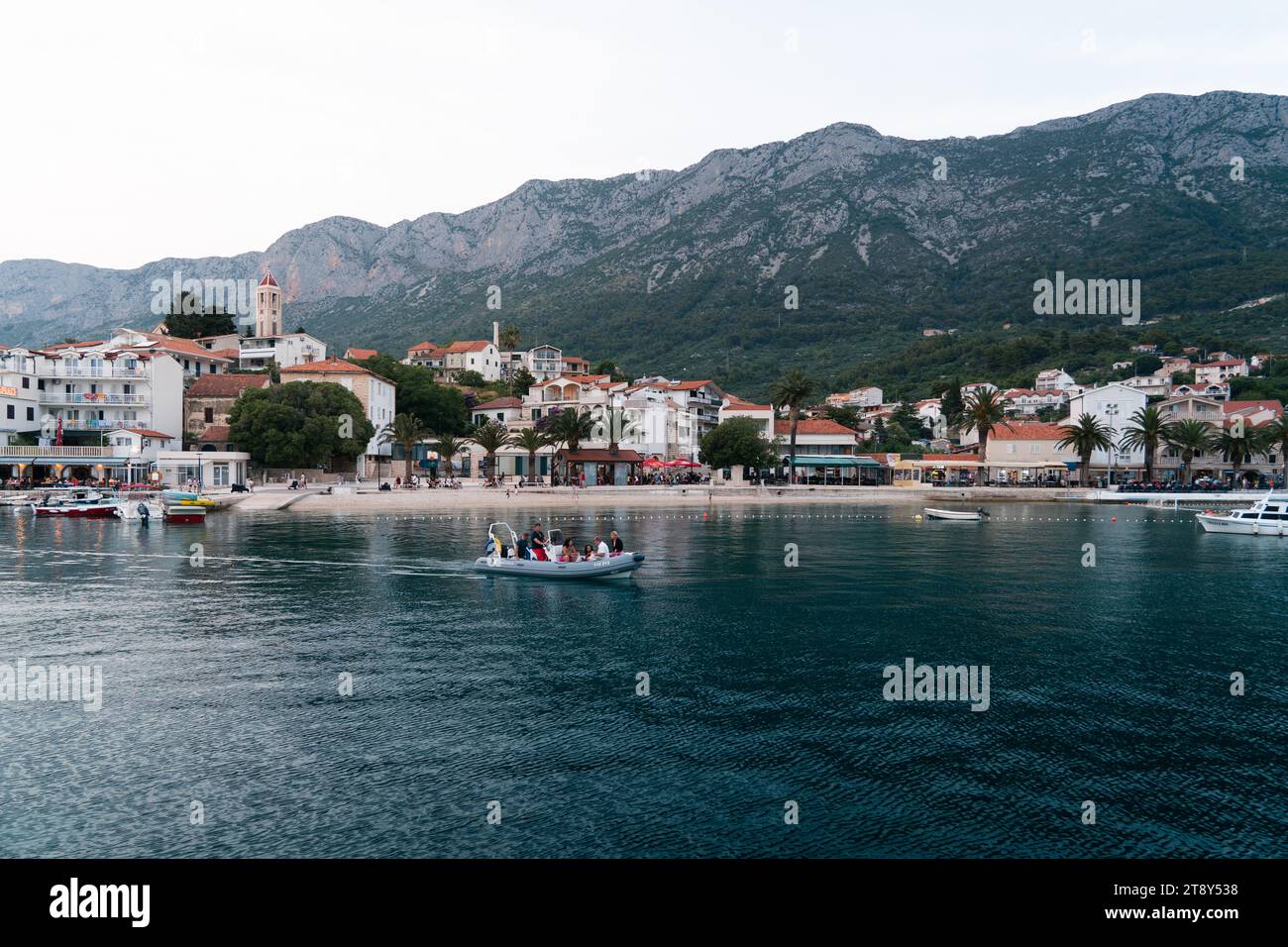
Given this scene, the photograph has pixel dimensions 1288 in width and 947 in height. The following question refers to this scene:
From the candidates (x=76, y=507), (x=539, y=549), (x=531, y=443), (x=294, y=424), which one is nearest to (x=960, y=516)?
(x=539, y=549)

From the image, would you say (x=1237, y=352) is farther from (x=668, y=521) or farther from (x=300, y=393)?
(x=300, y=393)

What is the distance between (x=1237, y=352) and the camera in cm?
16200

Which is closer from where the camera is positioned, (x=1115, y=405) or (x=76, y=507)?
(x=76, y=507)

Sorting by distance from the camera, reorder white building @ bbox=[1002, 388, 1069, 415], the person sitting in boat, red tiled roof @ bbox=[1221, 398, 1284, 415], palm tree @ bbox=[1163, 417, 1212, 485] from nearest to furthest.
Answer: the person sitting in boat < palm tree @ bbox=[1163, 417, 1212, 485] < red tiled roof @ bbox=[1221, 398, 1284, 415] < white building @ bbox=[1002, 388, 1069, 415]

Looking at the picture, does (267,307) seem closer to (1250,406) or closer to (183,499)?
(183,499)

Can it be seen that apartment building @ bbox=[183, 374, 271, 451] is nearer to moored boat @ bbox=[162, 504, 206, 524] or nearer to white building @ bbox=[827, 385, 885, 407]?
moored boat @ bbox=[162, 504, 206, 524]

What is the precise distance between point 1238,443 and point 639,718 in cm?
11355

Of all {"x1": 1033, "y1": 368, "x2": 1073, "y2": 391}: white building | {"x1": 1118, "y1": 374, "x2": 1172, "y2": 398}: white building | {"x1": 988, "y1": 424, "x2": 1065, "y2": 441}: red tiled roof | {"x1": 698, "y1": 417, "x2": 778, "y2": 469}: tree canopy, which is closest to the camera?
{"x1": 698, "y1": 417, "x2": 778, "y2": 469}: tree canopy

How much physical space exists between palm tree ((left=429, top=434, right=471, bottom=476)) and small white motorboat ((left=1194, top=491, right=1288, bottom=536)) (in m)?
78.0

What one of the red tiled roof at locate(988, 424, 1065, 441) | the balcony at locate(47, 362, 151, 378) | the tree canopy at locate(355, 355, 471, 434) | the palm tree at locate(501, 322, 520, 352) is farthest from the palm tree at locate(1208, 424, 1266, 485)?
the balcony at locate(47, 362, 151, 378)

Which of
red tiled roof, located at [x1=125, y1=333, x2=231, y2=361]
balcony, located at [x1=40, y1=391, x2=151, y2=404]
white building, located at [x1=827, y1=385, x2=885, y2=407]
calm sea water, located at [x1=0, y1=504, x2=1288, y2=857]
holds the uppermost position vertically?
red tiled roof, located at [x1=125, y1=333, x2=231, y2=361]

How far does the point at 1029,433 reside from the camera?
116500 millimetres

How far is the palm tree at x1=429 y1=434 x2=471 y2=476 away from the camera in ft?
339

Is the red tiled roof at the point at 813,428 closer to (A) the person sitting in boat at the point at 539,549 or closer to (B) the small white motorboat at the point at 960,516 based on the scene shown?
(B) the small white motorboat at the point at 960,516
